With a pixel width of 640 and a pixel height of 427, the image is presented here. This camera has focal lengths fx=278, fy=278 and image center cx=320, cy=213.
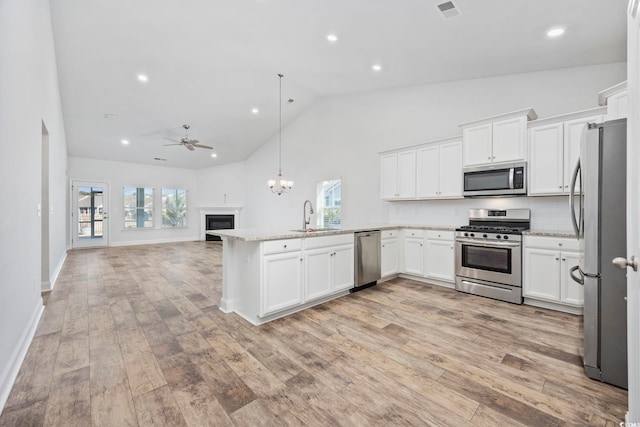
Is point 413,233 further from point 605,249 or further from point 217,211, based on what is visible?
point 217,211

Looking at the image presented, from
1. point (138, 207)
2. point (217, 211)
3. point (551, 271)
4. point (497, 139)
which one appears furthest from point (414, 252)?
point (138, 207)

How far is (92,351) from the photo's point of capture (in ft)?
7.34

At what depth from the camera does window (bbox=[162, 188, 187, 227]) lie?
9.59 m

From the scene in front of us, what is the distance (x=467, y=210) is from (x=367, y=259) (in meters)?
1.83

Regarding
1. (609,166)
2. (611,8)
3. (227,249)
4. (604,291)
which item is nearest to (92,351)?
(227,249)

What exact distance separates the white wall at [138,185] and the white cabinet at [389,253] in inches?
312

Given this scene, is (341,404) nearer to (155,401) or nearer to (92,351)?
(155,401)

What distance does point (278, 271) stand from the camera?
284 cm

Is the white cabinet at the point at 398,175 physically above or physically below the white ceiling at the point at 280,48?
below

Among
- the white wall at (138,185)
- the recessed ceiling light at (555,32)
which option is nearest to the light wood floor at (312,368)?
the recessed ceiling light at (555,32)

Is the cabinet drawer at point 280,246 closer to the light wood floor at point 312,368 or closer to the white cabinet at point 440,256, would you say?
the light wood floor at point 312,368

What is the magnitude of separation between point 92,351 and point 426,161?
4612 millimetres

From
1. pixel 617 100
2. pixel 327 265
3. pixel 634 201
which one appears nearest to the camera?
pixel 634 201

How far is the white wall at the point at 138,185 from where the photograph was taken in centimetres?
831
